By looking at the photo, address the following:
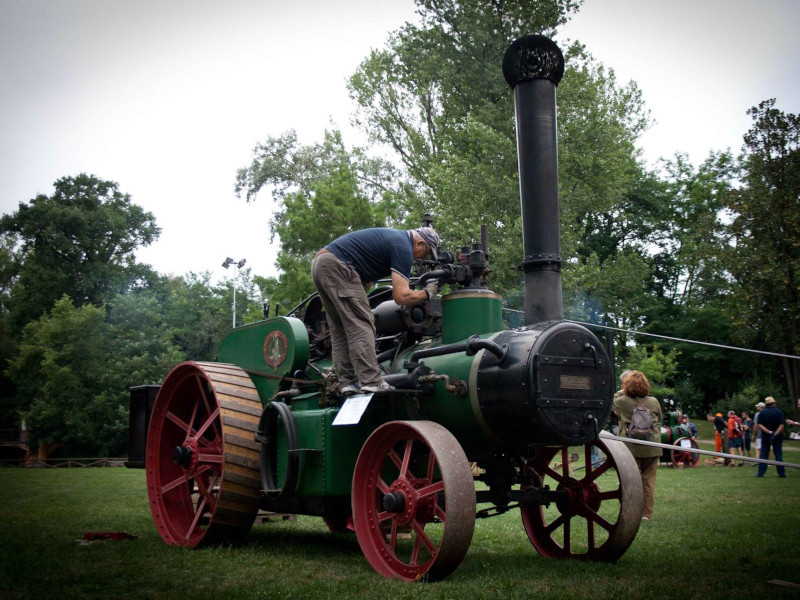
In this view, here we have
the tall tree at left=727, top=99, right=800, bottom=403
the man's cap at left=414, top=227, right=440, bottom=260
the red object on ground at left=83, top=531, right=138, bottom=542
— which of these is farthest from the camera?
the tall tree at left=727, top=99, right=800, bottom=403

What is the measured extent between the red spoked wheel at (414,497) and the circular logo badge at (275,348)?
134 cm

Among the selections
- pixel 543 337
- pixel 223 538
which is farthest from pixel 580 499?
pixel 223 538

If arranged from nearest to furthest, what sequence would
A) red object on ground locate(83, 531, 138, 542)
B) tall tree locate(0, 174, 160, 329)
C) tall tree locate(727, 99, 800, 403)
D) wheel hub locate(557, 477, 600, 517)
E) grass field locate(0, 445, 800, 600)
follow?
grass field locate(0, 445, 800, 600)
wheel hub locate(557, 477, 600, 517)
red object on ground locate(83, 531, 138, 542)
tall tree locate(727, 99, 800, 403)
tall tree locate(0, 174, 160, 329)

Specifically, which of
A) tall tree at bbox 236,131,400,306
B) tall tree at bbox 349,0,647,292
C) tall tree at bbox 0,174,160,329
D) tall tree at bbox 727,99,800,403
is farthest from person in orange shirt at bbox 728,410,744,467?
tall tree at bbox 0,174,160,329

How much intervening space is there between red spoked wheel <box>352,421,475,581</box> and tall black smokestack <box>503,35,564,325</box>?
1.04 meters

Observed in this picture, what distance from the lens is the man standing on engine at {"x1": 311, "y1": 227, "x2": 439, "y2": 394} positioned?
15.8 ft

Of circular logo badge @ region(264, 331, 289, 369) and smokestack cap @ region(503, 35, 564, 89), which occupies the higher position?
smokestack cap @ region(503, 35, 564, 89)

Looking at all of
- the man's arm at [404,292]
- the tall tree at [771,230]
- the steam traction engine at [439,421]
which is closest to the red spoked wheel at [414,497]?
the steam traction engine at [439,421]

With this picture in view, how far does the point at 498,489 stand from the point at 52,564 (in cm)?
283

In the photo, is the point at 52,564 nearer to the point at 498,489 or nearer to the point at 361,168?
the point at 498,489

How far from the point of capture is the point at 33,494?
421 inches

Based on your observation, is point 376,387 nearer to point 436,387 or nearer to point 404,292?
point 436,387

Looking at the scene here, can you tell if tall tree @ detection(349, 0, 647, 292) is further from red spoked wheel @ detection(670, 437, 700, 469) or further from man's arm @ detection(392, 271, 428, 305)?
man's arm @ detection(392, 271, 428, 305)

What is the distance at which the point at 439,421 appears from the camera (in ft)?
15.5
